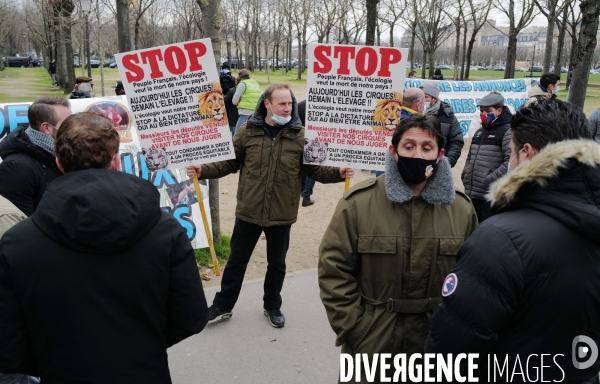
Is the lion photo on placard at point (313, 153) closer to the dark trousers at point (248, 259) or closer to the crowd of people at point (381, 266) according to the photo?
the dark trousers at point (248, 259)

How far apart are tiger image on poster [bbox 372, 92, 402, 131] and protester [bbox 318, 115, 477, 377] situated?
1800mm

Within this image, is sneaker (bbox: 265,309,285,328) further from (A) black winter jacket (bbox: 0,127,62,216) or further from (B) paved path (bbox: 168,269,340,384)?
(A) black winter jacket (bbox: 0,127,62,216)

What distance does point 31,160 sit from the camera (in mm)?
3414

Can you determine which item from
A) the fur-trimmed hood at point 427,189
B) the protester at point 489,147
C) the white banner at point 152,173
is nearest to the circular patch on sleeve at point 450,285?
the fur-trimmed hood at point 427,189

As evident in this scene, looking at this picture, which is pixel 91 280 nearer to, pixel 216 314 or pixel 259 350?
pixel 259 350

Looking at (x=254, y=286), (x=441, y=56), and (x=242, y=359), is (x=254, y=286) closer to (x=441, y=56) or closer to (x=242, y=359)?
(x=242, y=359)

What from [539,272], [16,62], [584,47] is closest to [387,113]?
[539,272]

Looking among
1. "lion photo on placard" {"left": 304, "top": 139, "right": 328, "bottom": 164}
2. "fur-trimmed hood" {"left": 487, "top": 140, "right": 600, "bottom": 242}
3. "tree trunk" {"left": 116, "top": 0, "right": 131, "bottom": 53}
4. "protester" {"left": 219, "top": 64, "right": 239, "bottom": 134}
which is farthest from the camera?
"protester" {"left": 219, "top": 64, "right": 239, "bottom": 134}

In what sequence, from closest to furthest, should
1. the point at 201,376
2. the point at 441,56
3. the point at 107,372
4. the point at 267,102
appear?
1. the point at 107,372
2. the point at 201,376
3. the point at 267,102
4. the point at 441,56

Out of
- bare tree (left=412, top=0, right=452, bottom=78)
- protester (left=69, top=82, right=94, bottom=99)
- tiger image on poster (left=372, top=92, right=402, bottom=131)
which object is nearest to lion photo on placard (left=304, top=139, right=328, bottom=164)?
tiger image on poster (left=372, top=92, right=402, bottom=131)

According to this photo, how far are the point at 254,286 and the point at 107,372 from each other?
3357 mm

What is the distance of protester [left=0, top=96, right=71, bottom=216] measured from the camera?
3328 mm

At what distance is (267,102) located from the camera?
13.9 feet

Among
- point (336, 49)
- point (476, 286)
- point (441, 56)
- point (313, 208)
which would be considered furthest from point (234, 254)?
point (441, 56)
